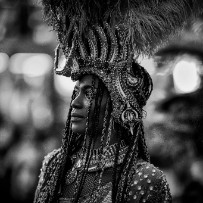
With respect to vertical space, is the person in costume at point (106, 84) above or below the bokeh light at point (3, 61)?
below

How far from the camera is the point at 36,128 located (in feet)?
18.8

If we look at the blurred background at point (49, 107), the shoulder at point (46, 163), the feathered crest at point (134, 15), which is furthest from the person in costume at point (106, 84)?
the blurred background at point (49, 107)

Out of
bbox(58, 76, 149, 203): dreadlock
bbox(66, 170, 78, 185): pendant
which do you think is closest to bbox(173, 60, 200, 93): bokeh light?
bbox(58, 76, 149, 203): dreadlock

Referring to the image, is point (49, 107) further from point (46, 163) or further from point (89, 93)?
point (89, 93)

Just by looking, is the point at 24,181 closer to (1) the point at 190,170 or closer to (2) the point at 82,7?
(1) the point at 190,170

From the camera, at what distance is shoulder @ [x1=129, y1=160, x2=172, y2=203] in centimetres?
258

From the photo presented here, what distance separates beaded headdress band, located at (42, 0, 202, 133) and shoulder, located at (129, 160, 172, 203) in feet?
0.97

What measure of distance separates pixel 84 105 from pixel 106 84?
196 millimetres

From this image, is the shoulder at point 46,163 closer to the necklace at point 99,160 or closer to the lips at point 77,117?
the necklace at point 99,160

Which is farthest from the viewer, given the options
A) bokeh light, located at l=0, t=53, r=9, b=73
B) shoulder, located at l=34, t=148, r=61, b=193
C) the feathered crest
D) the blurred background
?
bokeh light, located at l=0, t=53, r=9, b=73

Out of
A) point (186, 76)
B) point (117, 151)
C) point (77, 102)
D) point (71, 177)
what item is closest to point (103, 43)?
point (77, 102)

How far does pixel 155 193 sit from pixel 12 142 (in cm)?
340

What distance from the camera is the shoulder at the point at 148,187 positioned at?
2.58 metres

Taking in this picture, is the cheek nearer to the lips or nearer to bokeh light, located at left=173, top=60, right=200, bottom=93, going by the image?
the lips
